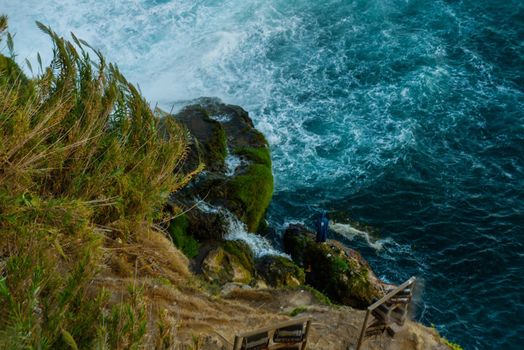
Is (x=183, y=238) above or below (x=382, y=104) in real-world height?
above

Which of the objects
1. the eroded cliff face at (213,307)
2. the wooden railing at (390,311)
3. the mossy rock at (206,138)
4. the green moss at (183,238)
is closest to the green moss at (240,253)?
the green moss at (183,238)

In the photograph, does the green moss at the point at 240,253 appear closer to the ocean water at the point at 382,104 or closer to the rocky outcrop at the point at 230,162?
the rocky outcrop at the point at 230,162

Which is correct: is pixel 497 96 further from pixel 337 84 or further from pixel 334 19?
pixel 334 19

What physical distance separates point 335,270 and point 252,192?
133 inches

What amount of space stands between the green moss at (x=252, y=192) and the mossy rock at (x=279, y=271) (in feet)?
4.95

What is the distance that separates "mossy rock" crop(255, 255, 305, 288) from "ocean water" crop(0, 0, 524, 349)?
2705mm

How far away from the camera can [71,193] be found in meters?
8.84

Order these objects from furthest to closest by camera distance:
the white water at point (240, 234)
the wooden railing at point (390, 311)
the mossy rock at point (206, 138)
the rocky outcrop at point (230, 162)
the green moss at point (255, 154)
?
the green moss at point (255, 154) < the mossy rock at point (206, 138) < the rocky outcrop at point (230, 162) < the white water at point (240, 234) < the wooden railing at point (390, 311)

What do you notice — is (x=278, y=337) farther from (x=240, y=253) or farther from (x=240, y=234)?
(x=240, y=234)

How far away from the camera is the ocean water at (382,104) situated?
695 inches

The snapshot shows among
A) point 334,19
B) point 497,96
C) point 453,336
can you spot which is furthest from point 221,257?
point 334,19

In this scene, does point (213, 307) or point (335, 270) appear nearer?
point (213, 307)

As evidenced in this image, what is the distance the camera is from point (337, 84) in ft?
81.8

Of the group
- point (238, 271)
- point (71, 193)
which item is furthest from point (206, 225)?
point (71, 193)
